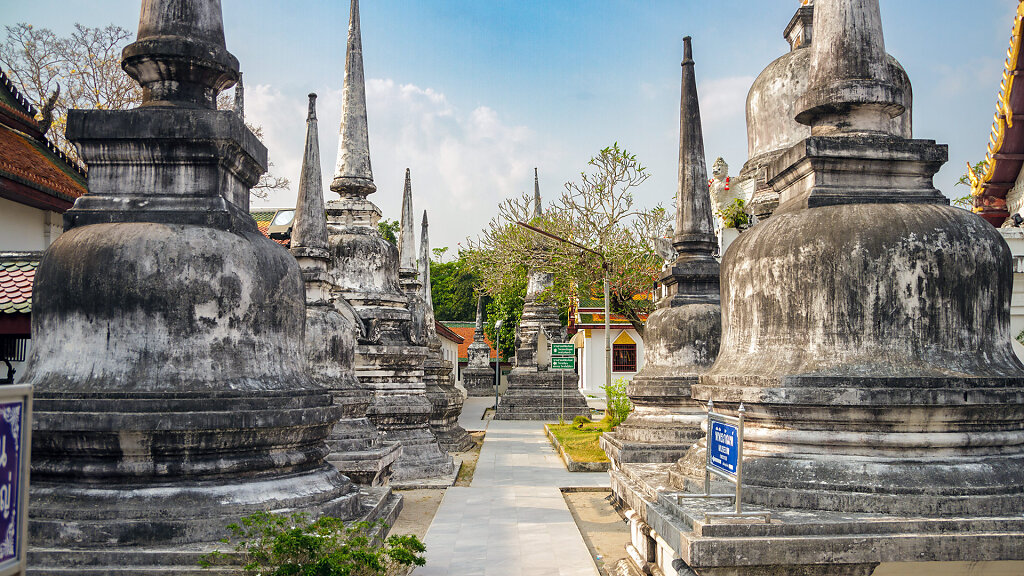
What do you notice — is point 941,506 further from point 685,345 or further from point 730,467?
point 685,345

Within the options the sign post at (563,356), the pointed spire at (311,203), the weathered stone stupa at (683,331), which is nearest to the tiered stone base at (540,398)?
the sign post at (563,356)

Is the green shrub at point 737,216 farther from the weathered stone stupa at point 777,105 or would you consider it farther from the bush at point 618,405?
the bush at point 618,405

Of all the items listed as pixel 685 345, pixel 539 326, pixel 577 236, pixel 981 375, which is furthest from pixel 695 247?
pixel 539 326

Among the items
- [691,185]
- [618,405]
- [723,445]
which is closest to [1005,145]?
[691,185]

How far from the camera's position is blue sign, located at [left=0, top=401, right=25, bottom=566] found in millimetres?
2234

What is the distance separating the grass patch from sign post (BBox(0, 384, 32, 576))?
37.3 feet

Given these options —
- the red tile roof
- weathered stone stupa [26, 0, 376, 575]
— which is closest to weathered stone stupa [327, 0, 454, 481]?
the red tile roof

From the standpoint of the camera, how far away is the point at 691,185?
432 inches

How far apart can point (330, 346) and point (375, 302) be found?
3.93m

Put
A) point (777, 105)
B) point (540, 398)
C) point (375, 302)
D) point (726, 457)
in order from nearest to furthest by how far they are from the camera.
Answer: point (726, 457)
point (777, 105)
point (375, 302)
point (540, 398)

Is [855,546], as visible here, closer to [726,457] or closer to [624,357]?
[726,457]

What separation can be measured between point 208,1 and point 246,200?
1.40 metres

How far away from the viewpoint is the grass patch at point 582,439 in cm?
1441

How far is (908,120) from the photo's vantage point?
6984 millimetres
